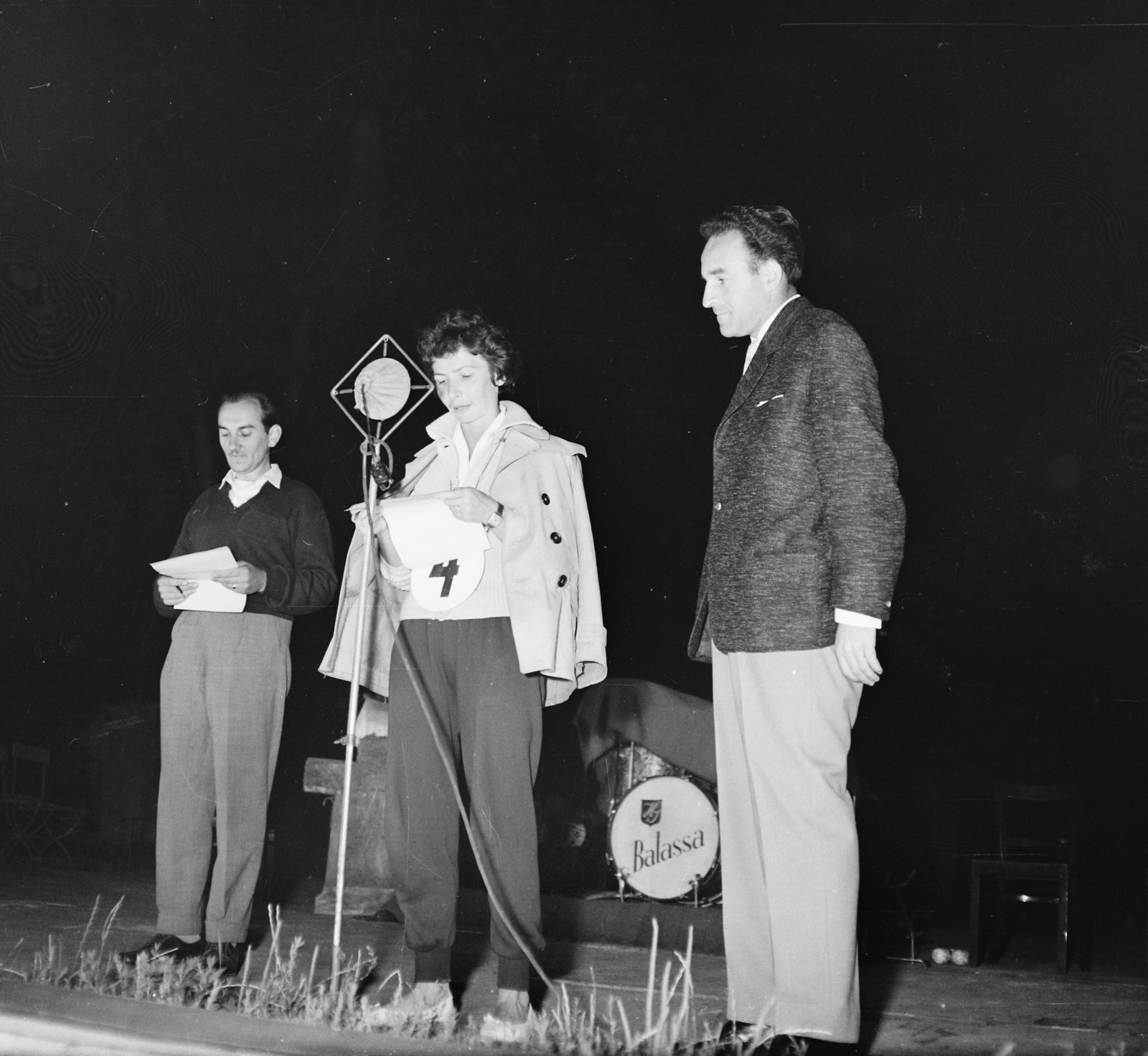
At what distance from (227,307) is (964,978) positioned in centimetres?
323

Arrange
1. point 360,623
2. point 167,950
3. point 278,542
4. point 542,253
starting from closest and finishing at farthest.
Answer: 1. point 360,623
2. point 167,950
3. point 278,542
4. point 542,253

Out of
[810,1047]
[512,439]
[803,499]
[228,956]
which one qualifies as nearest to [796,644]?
[803,499]

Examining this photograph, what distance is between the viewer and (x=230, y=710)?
3.41m

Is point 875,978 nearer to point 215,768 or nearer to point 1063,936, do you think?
point 1063,936

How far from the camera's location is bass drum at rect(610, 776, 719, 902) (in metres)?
4.31

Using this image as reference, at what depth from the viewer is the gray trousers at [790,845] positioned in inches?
93.1

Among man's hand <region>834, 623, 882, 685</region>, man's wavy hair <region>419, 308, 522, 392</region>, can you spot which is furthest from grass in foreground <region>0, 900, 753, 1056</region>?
man's wavy hair <region>419, 308, 522, 392</region>

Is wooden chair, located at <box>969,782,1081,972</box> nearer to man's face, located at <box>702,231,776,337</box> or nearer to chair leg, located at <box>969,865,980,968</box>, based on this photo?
chair leg, located at <box>969,865,980,968</box>

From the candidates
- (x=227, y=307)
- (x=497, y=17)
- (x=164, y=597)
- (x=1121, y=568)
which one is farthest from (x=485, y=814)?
(x=497, y=17)

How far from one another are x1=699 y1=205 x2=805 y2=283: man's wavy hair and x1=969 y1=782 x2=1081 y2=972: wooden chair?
7.27 ft

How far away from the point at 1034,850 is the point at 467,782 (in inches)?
99.5

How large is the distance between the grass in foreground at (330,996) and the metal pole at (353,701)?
0.09 m

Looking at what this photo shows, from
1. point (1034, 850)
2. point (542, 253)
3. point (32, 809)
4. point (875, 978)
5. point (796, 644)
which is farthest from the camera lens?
point (1034, 850)

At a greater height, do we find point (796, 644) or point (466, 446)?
point (466, 446)
